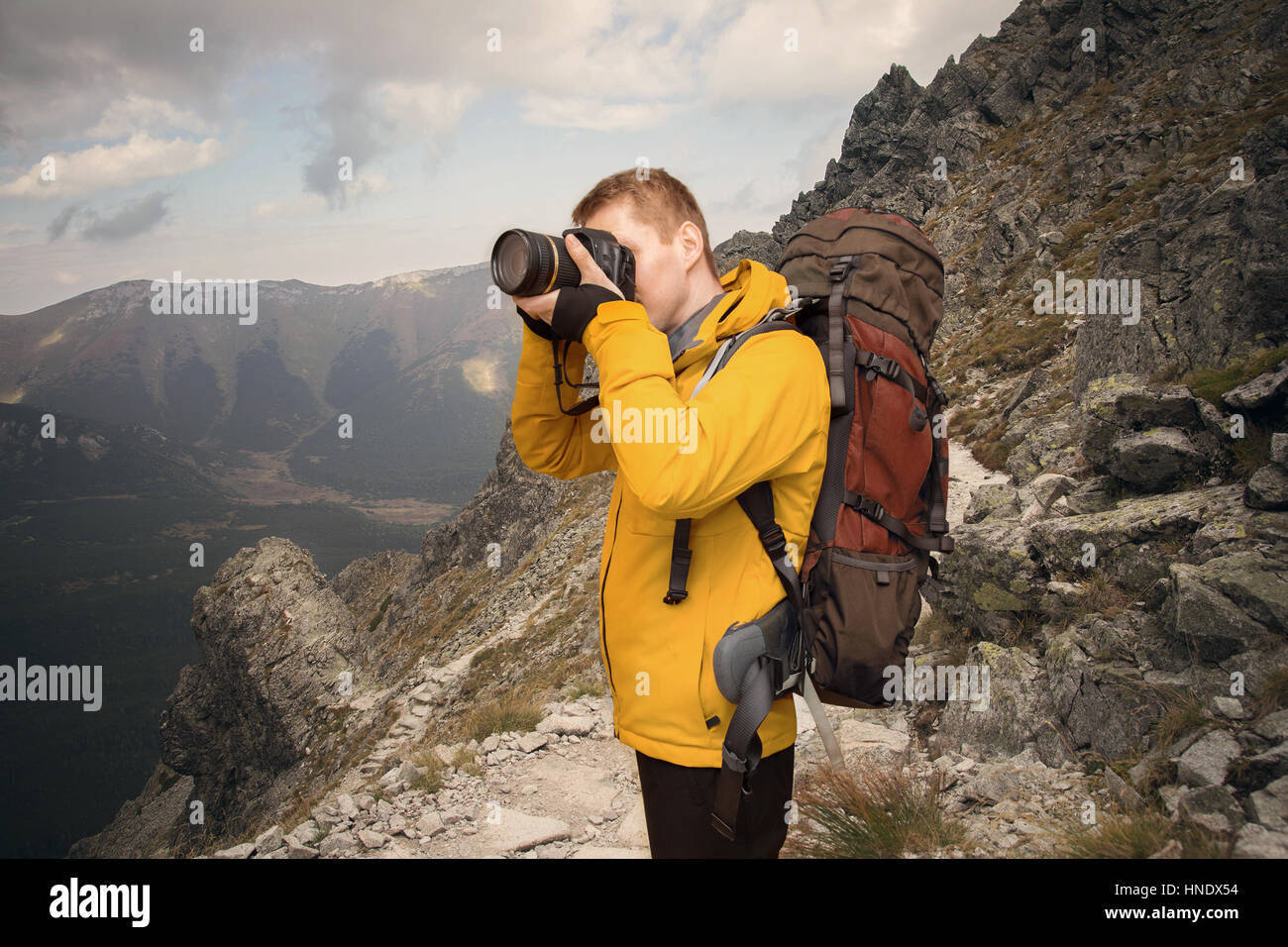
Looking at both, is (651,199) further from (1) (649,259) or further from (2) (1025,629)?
(2) (1025,629)

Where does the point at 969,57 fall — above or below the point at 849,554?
above

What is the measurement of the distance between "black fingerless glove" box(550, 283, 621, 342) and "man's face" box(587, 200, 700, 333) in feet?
0.88

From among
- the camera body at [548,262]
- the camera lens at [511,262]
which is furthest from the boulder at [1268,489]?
the camera lens at [511,262]

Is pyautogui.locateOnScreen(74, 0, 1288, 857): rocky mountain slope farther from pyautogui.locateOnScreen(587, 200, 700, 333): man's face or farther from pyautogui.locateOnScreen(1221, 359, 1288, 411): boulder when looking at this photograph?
pyautogui.locateOnScreen(587, 200, 700, 333): man's face

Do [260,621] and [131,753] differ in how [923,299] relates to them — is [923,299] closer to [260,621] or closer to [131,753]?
[260,621]

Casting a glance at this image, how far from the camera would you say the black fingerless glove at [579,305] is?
2.03 metres

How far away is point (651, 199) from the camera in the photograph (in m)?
2.27

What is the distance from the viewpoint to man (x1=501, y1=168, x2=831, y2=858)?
5.86 ft

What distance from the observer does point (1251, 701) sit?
13.8ft

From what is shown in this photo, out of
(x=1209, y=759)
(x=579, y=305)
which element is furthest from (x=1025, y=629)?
(x=579, y=305)

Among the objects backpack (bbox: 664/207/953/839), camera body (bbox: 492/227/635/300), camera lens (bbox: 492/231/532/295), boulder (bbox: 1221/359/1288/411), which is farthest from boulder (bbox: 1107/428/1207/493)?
camera lens (bbox: 492/231/532/295)
